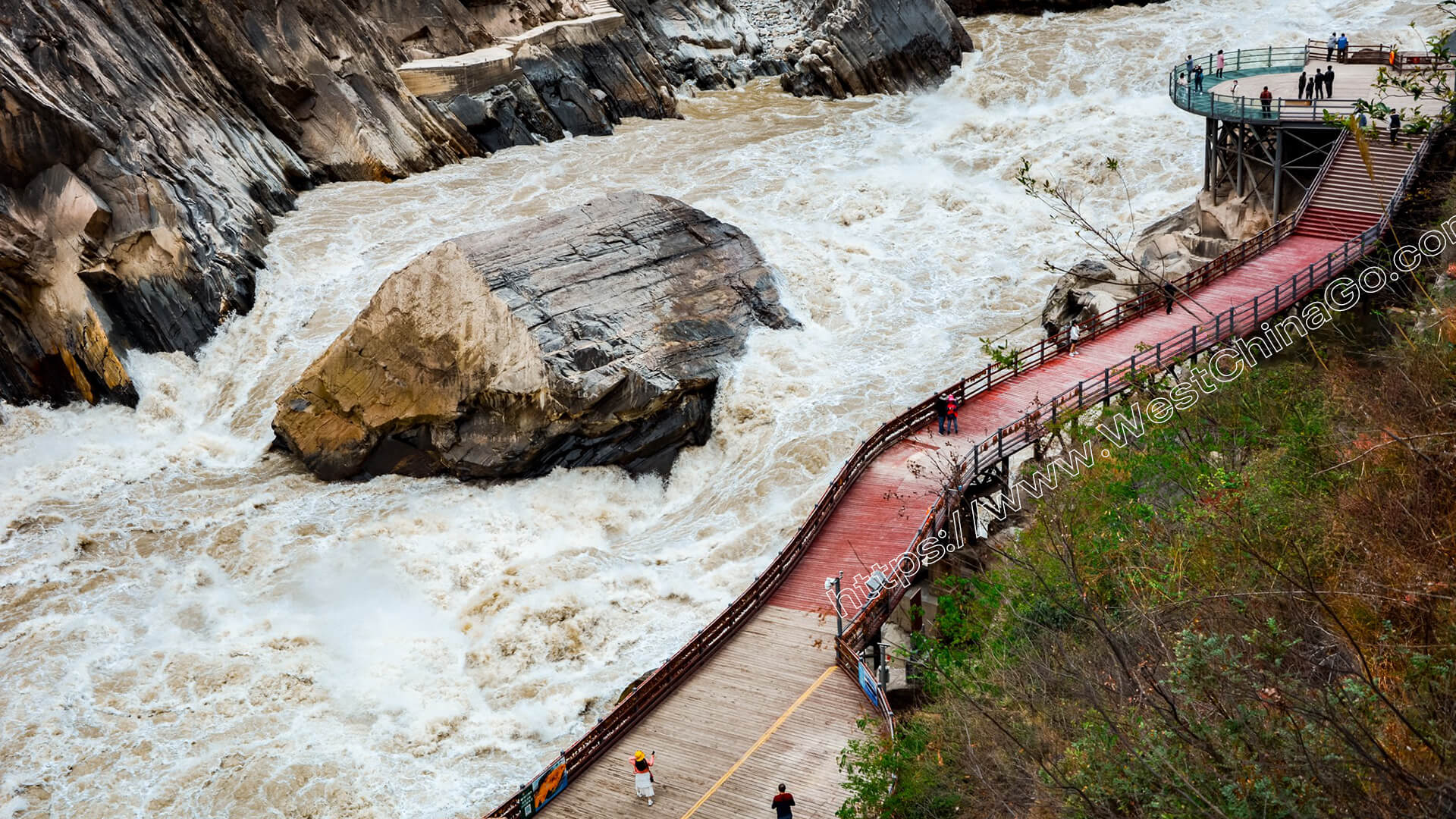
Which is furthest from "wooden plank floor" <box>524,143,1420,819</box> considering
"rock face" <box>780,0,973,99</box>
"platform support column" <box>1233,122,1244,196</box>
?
"rock face" <box>780,0,973,99</box>

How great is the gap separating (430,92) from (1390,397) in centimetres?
4080

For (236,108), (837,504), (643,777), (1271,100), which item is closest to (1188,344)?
(1271,100)

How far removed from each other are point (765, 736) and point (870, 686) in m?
1.67

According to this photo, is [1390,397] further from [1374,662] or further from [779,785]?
[779,785]

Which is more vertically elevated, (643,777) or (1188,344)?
A: (1188,344)

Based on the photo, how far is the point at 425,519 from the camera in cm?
2773

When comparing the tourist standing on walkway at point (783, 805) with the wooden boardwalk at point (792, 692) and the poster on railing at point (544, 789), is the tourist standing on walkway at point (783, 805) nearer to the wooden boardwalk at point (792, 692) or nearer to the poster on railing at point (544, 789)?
the wooden boardwalk at point (792, 692)

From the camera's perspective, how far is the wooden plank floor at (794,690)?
57.6ft

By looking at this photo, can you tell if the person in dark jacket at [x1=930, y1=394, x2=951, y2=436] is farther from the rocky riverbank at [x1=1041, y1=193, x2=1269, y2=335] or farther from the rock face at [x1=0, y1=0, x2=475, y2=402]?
the rock face at [x1=0, y1=0, x2=475, y2=402]

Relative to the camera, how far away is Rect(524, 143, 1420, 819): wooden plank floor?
17.5 metres

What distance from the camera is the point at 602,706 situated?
22094 millimetres

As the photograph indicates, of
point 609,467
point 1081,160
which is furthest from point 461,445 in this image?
point 1081,160

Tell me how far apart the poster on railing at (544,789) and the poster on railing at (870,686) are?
14.6 ft

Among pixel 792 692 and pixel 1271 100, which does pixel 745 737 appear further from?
pixel 1271 100
